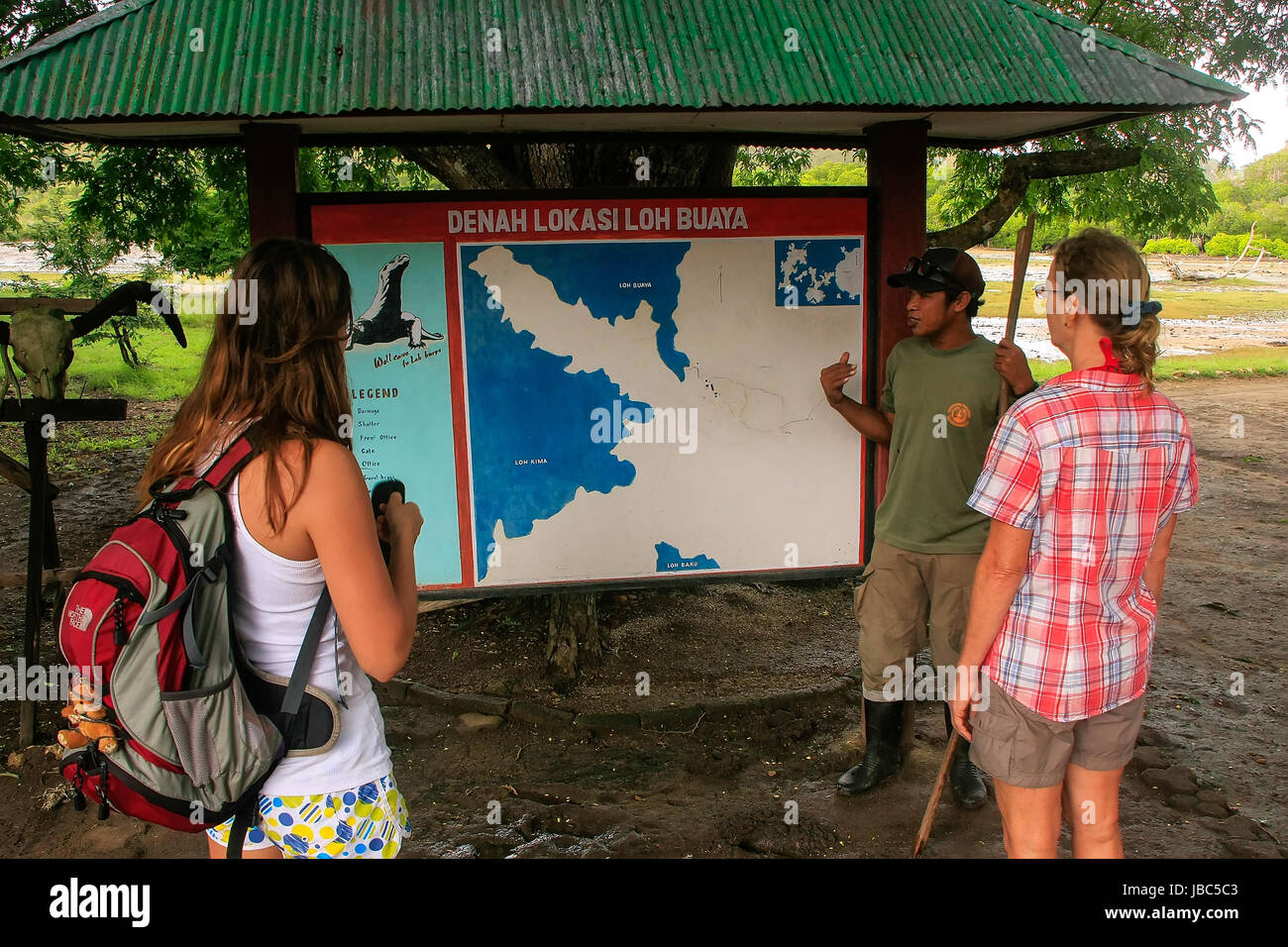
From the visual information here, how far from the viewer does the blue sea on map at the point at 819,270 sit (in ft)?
14.8

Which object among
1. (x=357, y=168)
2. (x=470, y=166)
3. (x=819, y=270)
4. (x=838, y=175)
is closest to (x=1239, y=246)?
(x=838, y=175)

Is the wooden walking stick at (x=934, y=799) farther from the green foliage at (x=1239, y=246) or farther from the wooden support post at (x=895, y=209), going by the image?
the green foliage at (x=1239, y=246)

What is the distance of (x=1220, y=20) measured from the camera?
980 centimetres

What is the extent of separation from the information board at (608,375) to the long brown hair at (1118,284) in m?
2.06

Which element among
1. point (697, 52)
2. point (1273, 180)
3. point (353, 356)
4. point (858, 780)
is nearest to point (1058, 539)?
point (858, 780)

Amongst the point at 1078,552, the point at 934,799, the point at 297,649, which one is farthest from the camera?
the point at 934,799

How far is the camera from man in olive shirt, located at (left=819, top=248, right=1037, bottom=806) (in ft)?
12.8

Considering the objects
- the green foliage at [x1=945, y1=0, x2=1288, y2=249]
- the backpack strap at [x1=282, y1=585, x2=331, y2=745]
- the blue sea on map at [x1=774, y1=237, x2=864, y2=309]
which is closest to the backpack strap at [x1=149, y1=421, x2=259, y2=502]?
the backpack strap at [x1=282, y1=585, x2=331, y2=745]

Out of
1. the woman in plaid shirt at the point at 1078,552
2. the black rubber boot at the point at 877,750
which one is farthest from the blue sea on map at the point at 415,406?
the woman in plaid shirt at the point at 1078,552

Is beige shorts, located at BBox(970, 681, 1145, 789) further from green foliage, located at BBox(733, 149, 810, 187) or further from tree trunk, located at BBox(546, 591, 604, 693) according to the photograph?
green foliage, located at BBox(733, 149, 810, 187)

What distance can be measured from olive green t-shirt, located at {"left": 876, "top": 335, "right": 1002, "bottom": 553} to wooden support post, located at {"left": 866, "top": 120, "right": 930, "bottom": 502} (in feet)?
1.62

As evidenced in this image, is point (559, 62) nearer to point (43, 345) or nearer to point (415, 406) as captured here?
point (415, 406)

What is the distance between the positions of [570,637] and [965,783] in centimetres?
240

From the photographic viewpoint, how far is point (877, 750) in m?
4.38
